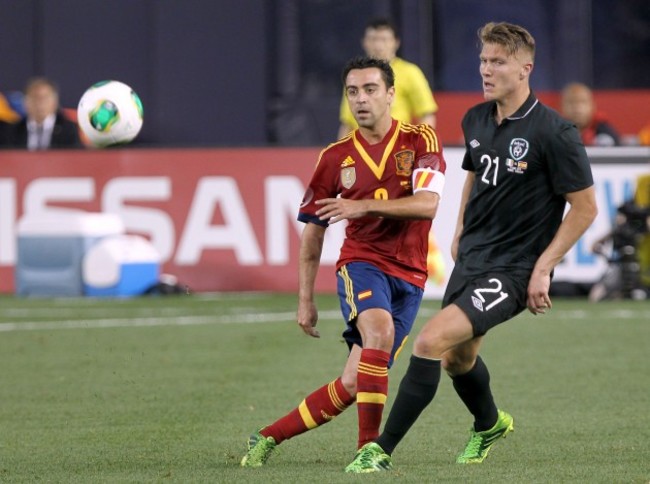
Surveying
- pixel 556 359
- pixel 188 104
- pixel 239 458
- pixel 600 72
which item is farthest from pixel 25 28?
pixel 239 458

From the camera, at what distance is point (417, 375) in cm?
677

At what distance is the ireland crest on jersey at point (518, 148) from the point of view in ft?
22.6

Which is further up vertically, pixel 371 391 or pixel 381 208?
pixel 381 208

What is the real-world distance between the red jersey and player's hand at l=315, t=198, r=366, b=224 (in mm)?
392

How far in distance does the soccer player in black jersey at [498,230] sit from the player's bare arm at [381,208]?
0.24 m

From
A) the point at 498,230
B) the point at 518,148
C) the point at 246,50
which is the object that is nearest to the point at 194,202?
the point at 246,50

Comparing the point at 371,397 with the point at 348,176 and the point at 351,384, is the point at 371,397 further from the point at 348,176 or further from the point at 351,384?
the point at 348,176

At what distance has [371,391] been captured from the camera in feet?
22.5

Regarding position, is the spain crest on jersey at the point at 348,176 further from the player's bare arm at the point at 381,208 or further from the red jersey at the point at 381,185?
the player's bare arm at the point at 381,208

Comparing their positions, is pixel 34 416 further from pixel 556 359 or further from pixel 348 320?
pixel 556 359

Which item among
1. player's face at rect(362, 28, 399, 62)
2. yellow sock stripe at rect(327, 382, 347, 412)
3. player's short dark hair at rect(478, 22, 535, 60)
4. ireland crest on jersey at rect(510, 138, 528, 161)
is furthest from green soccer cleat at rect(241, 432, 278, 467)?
player's face at rect(362, 28, 399, 62)

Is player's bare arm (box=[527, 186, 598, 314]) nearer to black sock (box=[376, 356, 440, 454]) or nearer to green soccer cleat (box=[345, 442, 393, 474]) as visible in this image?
black sock (box=[376, 356, 440, 454])

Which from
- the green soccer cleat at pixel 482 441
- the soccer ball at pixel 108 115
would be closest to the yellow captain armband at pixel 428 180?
the green soccer cleat at pixel 482 441

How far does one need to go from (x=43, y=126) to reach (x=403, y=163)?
1065 cm
